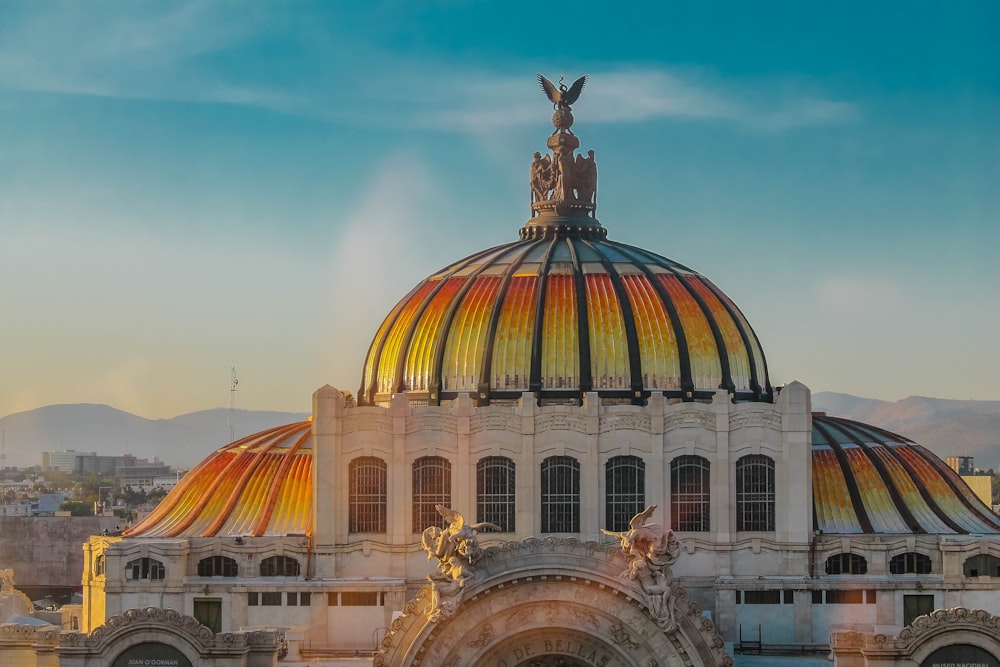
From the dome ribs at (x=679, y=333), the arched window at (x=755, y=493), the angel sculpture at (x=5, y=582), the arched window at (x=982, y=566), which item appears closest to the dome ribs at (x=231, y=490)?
the angel sculpture at (x=5, y=582)

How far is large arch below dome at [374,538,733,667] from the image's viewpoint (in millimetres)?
100938

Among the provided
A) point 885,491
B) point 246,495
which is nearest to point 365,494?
point 246,495

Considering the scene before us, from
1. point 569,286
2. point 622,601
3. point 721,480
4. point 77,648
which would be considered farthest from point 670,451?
point 77,648

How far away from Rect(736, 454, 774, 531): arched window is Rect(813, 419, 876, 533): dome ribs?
6.59m

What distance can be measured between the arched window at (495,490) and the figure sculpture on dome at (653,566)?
22.0 m

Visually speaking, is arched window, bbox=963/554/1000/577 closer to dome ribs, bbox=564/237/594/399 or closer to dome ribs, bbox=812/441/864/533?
dome ribs, bbox=812/441/864/533

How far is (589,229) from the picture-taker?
13562 centimetres

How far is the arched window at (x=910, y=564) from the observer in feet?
404

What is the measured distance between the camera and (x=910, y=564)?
123 metres

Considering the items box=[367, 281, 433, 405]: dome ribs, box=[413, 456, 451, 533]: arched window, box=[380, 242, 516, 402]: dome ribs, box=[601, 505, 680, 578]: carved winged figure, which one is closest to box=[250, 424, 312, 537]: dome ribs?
box=[367, 281, 433, 405]: dome ribs

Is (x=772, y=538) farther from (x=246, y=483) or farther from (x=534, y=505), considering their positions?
(x=246, y=483)

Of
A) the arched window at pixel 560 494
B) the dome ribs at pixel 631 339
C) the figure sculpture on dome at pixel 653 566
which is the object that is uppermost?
the dome ribs at pixel 631 339

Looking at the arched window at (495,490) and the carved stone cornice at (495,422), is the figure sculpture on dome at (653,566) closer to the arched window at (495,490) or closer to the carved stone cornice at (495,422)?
the arched window at (495,490)

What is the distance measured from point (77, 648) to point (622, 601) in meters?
26.0
